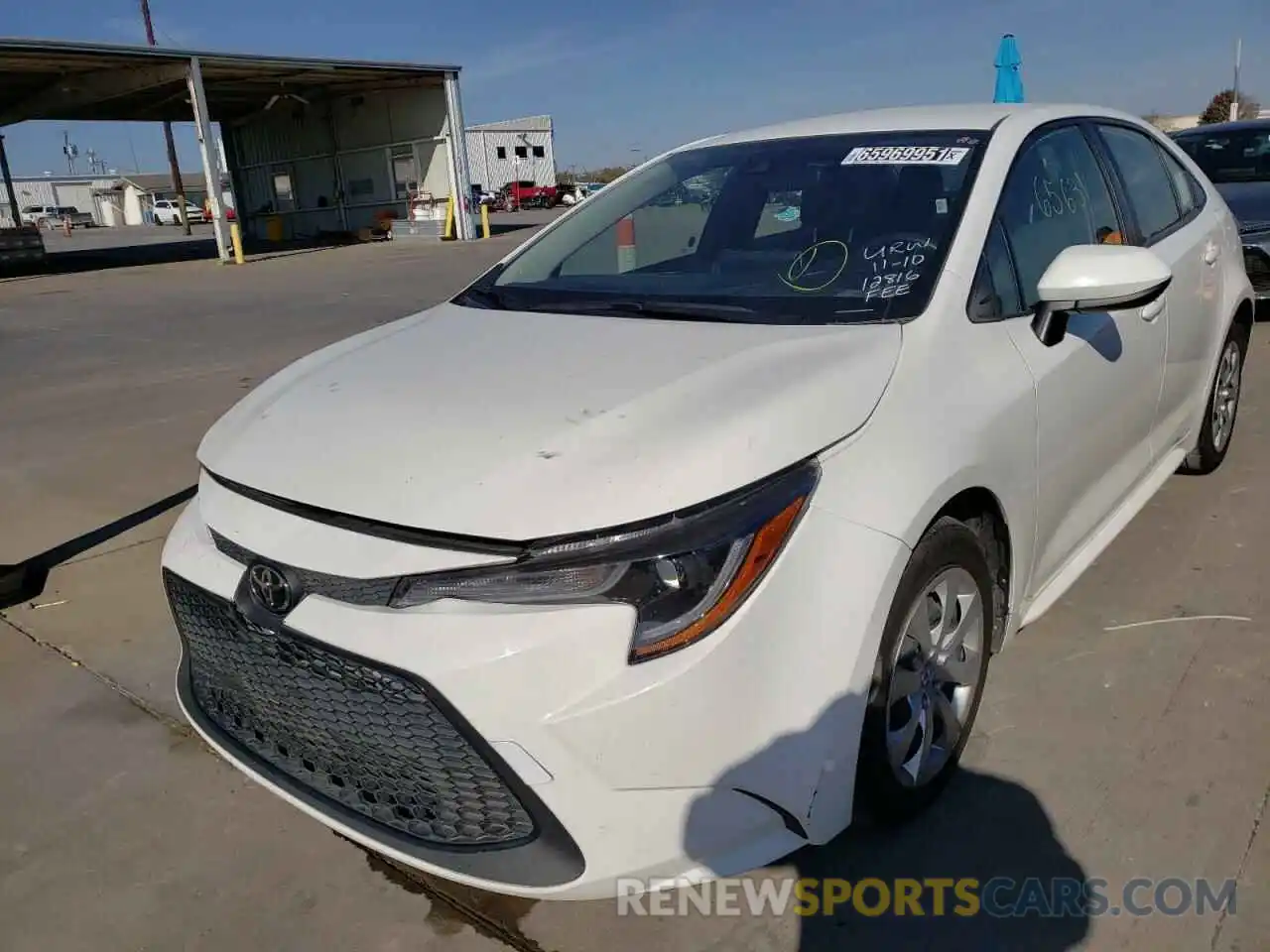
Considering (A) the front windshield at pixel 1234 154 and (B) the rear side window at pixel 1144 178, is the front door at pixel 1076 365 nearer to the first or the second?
(B) the rear side window at pixel 1144 178

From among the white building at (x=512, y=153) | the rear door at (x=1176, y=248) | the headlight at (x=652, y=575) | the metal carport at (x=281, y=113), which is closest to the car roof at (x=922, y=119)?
the rear door at (x=1176, y=248)

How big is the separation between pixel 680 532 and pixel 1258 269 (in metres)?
7.21

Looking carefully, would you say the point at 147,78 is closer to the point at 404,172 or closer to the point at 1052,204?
the point at 404,172

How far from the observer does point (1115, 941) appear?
77.2 inches

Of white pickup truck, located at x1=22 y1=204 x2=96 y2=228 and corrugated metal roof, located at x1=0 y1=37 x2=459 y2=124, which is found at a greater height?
corrugated metal roof, located at x1=0 y1=37 x2=459 y2=124

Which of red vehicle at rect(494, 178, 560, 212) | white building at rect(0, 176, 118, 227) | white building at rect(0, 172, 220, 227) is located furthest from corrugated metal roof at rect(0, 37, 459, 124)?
white building at rect(0, 176, 118, 227)

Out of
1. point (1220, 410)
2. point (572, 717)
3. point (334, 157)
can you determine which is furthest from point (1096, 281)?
point (334, 157)

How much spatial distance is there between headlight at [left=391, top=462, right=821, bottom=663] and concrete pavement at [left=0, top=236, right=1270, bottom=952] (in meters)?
0.81

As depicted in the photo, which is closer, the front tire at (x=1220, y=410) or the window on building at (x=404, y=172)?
the front tire at (x=1220, y=410)

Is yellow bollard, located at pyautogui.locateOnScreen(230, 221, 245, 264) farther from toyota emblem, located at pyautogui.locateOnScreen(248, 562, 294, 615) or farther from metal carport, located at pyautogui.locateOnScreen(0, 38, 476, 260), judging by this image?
toyota emblem, located at pyautogui.locateOnScreen(248, 562, 294, 615)

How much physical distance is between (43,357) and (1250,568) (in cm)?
1090

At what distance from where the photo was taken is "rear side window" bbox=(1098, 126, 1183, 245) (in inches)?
133

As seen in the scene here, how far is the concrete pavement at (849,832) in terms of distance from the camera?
2090 mm

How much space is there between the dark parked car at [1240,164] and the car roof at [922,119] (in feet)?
15.6
